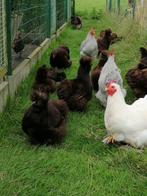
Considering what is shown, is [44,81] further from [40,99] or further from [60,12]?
[60,12]

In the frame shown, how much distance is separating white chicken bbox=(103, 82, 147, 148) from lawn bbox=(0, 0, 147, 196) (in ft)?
0.44

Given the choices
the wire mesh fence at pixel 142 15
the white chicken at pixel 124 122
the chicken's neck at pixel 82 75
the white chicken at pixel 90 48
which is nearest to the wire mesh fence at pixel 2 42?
the chicken's neck at pixel 82 75

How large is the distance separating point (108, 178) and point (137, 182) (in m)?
0.27

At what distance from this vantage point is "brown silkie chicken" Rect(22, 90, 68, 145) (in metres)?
4.74

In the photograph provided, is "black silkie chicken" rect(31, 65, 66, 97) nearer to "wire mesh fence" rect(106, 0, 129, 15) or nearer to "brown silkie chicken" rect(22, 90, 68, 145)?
"brown silkie chicken" rect(22, 90, 68, 145)

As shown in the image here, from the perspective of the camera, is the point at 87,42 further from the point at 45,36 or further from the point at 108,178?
the point at 108,178

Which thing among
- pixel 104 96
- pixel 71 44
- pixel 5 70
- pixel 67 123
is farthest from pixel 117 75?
pixel 71 44

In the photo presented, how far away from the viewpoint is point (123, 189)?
12.7 feet

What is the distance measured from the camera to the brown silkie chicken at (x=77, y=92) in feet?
19.4

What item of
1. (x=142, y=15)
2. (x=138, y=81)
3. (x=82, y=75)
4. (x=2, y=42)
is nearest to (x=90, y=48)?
(x=142, y=15)

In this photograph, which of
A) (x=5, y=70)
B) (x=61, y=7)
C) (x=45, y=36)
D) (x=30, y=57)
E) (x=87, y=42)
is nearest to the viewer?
(x=5, y=70)

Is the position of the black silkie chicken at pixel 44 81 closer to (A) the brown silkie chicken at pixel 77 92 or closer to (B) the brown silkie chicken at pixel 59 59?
(A) the brown silkie chicken at pixel 77 92

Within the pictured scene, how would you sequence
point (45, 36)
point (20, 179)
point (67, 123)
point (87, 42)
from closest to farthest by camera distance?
point (20, 179) → point (67, 123) → point (87, 42) → point (45, 36)

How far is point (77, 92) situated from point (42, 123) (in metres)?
1.30
